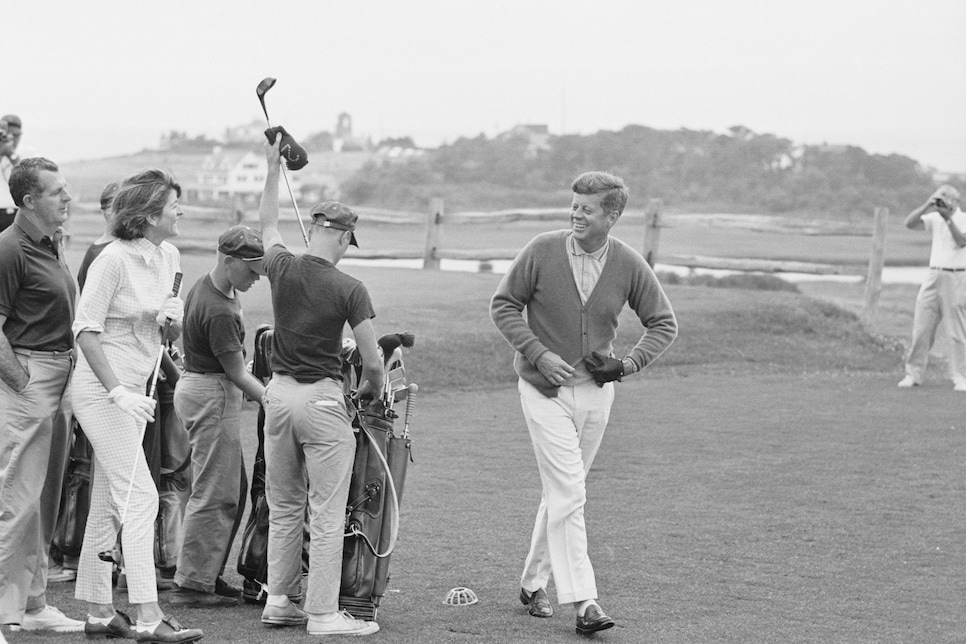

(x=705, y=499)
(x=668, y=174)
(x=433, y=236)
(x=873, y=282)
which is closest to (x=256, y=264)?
(x=705, y=499)

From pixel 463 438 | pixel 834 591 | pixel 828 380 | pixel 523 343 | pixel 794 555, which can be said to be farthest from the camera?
pixel 828 380

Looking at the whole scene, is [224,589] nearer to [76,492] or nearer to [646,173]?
[76,492]

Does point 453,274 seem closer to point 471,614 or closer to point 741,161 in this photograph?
point 471,614

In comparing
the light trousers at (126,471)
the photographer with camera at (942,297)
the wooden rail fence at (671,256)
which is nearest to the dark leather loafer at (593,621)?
the light trousers at (126,471)

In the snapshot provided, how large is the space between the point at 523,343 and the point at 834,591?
7.43 feet

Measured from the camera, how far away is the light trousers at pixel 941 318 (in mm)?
15203

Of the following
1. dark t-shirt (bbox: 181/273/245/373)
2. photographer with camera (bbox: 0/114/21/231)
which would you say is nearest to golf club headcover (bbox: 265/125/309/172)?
dark t-shirt (bbox: 181/273/245/373)

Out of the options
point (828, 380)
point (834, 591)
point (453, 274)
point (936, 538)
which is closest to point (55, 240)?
point (834, 591)

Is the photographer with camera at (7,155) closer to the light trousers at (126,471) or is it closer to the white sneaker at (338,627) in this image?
the light trousers at (126,471)

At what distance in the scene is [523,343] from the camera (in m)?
6.57

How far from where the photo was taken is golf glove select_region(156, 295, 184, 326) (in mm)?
5793

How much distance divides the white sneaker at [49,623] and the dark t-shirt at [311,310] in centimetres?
147

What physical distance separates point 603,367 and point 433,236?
1658 centimetres

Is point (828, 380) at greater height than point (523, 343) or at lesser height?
lesser
